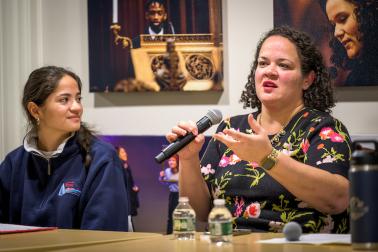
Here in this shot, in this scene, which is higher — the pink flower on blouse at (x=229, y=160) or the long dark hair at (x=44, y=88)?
the long dark hair at (x=44, y=88)

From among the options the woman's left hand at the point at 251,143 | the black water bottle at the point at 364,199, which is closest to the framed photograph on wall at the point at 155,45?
the woman's left hand at the point at 251,143

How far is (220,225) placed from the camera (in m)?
1.82

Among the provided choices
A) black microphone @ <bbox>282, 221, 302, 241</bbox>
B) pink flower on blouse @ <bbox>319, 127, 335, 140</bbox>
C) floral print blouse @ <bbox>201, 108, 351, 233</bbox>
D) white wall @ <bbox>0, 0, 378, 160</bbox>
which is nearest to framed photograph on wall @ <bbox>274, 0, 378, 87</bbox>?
white wall @ <bbox>0, 0, 378, 160</bbox>

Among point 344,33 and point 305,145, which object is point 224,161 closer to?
point 305,145

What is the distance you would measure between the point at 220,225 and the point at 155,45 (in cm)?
184

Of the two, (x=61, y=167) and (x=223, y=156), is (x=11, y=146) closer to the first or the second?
(x=61, y=167)

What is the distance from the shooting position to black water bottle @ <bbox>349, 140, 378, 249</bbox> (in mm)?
1514

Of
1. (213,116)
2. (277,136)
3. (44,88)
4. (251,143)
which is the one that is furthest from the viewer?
(44,88)

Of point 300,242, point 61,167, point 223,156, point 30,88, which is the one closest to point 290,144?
point 223,156

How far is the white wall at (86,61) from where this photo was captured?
3.40m

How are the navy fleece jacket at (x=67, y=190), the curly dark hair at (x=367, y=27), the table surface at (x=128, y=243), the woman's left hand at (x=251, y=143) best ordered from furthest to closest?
the curly dark hair at (x=367, y=27)
the navy fleece jacket at (x=67, y=190)
the woman's left hand at (x=251, y=143)
the table surface at (x=128, y=243)

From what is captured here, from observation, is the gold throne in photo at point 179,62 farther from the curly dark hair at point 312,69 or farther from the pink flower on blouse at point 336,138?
the pink flower on blouse at point 336,138

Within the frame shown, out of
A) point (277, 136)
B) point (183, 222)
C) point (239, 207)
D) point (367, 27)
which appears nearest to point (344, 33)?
point (367, 27)

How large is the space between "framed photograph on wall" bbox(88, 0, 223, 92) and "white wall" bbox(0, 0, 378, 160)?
0.22 ft
